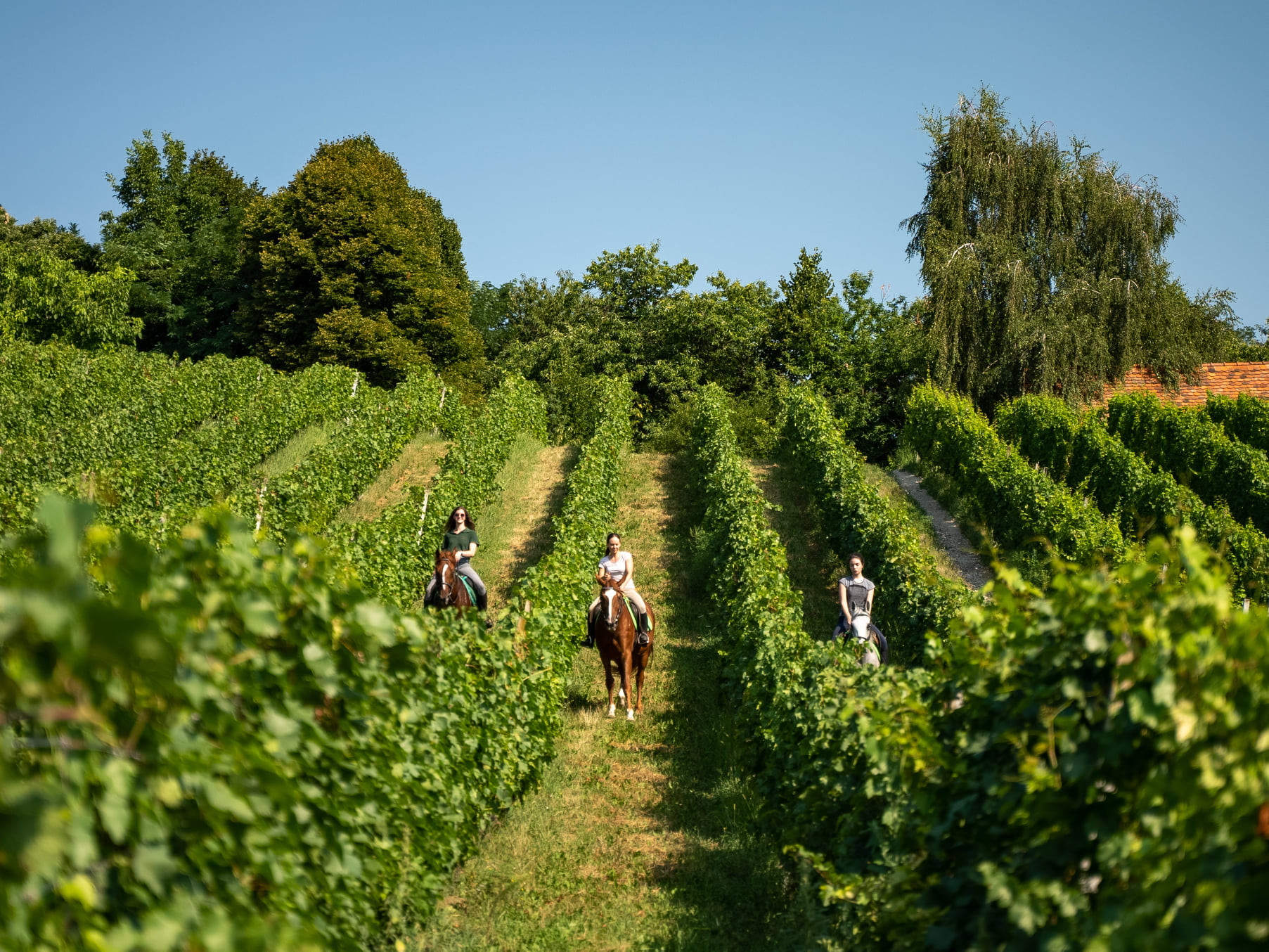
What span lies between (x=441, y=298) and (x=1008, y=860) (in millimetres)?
42437

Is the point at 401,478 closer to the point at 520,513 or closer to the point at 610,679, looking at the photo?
the point at 520,513

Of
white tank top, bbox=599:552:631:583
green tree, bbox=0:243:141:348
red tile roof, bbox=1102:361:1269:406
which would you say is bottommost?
white tank top, bbox=599:552:631:583


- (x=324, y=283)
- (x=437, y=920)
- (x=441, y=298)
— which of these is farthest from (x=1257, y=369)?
(x=437, y=920)

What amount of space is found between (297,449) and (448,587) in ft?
48.9

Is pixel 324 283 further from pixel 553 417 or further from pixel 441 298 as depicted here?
pixel 553 417

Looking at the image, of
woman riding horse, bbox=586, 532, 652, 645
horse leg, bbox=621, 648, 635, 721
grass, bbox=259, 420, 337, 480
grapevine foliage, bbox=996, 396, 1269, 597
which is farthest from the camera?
grass, bbox=259, 420, 337, 480

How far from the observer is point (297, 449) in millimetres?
25516

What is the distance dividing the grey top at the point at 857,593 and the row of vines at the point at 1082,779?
268 inches

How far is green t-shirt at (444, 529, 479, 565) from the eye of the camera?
1255 cm

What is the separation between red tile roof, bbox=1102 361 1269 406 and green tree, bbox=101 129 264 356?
37.4 m

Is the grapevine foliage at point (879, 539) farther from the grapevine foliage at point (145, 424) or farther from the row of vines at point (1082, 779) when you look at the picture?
the grapevine foliage at point (145, 424)

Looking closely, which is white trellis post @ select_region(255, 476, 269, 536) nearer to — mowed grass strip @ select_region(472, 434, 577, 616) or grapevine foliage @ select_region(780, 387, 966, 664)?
mowed grass strip @ select_region(472, 434, 577, 616)

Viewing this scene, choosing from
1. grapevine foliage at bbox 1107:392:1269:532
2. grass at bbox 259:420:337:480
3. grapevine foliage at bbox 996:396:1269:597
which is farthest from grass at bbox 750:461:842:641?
grass at bbox 259:420:337:480

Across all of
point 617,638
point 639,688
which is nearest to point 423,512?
point 639,688
